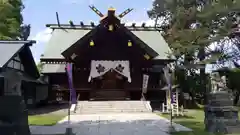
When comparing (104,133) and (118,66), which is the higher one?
(118,66)

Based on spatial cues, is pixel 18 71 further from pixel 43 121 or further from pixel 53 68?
pixel 53 68

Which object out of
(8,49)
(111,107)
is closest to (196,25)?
(111,107)

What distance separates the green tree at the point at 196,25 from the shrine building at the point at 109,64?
5.96ft

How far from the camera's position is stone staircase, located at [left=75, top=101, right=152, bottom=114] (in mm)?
18172

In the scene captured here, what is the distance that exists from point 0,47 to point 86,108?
9059 millimetres

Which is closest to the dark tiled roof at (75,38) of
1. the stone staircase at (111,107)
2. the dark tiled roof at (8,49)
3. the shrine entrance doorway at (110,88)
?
the shrine entrance doorway at (110,88)

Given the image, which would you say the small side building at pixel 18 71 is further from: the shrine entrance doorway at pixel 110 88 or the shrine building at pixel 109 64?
the shrine entrance doorway at pixel 110 88

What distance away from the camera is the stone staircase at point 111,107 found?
18172mm

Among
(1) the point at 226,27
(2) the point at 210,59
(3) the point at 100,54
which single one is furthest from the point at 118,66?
(1) the point at 226,27

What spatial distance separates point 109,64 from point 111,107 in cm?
381

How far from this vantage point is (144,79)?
2109 centimetres

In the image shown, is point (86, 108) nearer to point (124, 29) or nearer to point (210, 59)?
point (124, 29)

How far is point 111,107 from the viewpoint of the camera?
1894cm

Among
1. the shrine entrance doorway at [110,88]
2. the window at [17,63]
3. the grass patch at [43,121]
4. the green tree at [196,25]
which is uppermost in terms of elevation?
the green tree at [196,25]
